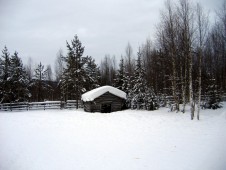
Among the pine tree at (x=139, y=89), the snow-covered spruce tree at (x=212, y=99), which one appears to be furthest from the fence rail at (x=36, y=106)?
the snow-covered spruce tree at (x=212, y=99)

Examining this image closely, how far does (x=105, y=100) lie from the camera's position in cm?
2297

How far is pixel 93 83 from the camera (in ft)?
115

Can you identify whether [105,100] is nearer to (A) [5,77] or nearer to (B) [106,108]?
(B) [106,108]

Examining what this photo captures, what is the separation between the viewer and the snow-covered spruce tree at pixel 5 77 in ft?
99.9

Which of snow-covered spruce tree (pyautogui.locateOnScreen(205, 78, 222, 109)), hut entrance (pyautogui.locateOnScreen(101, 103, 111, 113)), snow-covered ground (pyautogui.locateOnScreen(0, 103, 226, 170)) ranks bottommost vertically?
snow-covered ground (pyautogui.locateOnScreen(0, 103, 226, 170))

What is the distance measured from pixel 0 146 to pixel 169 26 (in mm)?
18390

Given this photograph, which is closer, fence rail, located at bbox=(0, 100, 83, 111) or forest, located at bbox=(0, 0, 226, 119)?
forest, located at bbox=(0, 0, 226, 119)

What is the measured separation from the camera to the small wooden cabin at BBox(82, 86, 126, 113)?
22.5m

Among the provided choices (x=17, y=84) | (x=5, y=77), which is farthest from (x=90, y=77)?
(x=5, y=77)

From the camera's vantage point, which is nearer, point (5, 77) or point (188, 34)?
point (188, 34)

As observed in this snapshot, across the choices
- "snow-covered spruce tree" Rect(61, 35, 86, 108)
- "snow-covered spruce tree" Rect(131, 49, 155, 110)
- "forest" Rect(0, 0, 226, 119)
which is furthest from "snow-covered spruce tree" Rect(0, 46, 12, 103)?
"snow-covered spruce tree" Rect(131, 49, 155, 110)

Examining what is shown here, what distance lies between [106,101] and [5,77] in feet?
66.9

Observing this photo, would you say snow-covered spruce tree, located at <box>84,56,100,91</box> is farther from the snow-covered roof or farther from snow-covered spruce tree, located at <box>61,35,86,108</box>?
the snow-covered roof

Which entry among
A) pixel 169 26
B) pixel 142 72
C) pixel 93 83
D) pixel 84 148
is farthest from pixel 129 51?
pixel 84 148
